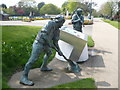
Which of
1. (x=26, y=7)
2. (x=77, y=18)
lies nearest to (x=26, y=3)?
(x=26, y=7)

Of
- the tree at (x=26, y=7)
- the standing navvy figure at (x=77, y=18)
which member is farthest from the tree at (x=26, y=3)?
the standing navvy figure at (x=77, y=18)

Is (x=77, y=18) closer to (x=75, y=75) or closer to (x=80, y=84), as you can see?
(x=75, y=75)

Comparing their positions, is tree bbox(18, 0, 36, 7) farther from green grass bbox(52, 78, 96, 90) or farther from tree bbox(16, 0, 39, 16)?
green grass bbox(52, 78, 96, 90)

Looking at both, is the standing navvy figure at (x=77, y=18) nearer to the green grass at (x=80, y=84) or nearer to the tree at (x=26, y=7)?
the green grass at (x=80, y=84)

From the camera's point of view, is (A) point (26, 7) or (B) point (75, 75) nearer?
(B) point (75, 75)

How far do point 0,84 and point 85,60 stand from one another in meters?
3.61

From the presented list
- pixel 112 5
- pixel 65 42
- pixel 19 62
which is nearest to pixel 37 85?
pixel 19 62

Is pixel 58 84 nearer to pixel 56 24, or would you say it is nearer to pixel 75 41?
pixel 56 24

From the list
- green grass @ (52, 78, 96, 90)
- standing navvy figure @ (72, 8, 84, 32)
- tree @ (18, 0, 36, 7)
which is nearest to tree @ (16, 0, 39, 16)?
tree @ (18, 0, 36, 7)

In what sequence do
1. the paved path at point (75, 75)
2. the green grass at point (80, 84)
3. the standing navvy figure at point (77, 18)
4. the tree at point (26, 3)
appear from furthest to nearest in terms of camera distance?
the tree at point (26, 3) < the standing navvy figure at point (77, 18) < the paved path at point (75, 75) < the green grass at point (80, 84)

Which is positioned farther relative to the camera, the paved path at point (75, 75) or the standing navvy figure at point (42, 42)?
the paved path at point (75, 75)

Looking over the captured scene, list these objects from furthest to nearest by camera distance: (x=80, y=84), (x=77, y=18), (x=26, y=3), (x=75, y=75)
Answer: (x=26, y=3)
(x=77, y=18)
(x=75, y=75)
(x=80, y=84)

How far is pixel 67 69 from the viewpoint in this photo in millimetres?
5551

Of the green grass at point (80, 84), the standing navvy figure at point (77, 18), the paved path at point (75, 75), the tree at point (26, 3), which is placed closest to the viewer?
the green grass at point (80, 84)
